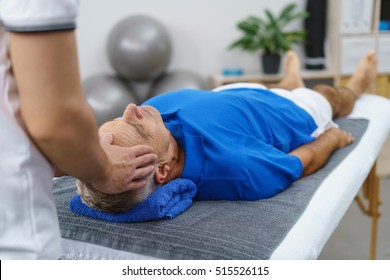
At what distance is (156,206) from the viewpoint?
1.15 metres

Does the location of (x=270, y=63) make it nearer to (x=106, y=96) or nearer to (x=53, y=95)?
(x=106, y=96)

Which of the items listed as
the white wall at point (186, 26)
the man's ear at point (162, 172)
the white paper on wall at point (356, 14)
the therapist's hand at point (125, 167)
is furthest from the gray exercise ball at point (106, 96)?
the therapist's hand at point (125, 167)

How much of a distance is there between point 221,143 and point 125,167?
51 centimetres

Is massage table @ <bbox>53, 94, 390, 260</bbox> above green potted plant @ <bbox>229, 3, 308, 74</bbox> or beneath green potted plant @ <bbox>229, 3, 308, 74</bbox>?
beneath

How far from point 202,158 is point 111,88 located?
2.32 m

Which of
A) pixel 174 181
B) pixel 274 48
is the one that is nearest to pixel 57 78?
pixel 174 181

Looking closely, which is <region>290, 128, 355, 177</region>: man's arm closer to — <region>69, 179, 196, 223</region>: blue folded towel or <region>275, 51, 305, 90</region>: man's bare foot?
<region>69, 179, 196, 223</region>: blue folded towel

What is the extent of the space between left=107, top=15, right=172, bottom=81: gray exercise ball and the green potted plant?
60 centimetres

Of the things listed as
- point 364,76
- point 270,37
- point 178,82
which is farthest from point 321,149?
point 270,37

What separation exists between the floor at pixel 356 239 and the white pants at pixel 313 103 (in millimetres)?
676

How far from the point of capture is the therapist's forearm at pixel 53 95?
0.64 metres

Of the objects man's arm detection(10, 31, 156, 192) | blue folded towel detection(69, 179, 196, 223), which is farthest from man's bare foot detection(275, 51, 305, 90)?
man's arm detection(10, 31, 156, 192)

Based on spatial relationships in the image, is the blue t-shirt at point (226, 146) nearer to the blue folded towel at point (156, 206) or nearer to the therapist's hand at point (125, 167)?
the blue folded towel at point (156, 206)

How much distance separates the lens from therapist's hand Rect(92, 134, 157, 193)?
0.90 metres
